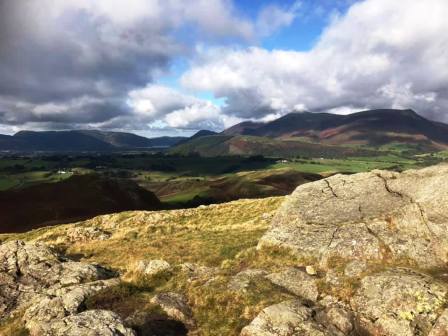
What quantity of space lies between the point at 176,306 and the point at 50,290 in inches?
356

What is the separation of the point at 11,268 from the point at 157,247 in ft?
49.1

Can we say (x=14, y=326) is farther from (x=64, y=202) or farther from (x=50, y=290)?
(x=64, y=202)

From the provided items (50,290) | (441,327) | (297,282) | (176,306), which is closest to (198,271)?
(176,306)

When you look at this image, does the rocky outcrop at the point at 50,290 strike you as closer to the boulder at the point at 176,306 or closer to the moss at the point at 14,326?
the moss at the point at 14,326

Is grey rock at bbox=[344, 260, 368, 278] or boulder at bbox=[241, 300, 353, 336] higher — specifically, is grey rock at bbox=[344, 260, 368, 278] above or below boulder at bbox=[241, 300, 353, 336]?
above

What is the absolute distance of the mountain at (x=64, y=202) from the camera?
114m

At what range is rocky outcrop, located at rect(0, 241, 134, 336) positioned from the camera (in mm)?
18422

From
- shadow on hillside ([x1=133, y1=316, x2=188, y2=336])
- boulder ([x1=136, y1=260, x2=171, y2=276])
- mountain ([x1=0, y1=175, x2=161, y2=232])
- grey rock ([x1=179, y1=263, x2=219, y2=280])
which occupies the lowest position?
mountain ([x1=0, y1=175, x2=161, y2=232])

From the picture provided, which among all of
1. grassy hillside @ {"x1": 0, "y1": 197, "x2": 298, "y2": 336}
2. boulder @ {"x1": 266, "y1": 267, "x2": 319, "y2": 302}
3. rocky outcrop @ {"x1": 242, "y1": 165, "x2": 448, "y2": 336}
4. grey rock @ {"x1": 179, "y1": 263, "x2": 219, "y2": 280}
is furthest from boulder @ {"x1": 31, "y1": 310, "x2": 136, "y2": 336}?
boulder @ {"x1": 266, "y1": 267, "x2": 319, "y2": 302}

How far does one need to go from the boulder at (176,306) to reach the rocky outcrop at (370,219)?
9.45 meters

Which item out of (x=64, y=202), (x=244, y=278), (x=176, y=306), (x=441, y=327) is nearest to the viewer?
(x=441, y=327)

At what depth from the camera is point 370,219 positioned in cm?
2939

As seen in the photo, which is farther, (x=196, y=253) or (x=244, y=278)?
(x=196, y=253)

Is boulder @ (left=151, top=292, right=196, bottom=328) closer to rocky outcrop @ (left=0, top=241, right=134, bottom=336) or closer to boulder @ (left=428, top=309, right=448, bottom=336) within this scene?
rocky outcrop @ (left=0, top=241, right=134, bottom=336)
